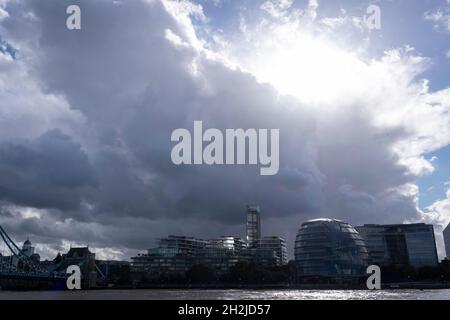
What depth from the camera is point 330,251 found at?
158500 mm

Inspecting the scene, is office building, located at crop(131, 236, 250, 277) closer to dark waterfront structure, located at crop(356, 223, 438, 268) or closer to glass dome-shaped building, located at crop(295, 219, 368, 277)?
glass dome-shaped building, located at crop(295, 219, 368, 277)

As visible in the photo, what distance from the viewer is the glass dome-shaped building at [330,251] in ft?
516

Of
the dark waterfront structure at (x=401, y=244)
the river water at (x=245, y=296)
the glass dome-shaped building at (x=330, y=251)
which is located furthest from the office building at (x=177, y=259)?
the river water at (x=245, y=296)

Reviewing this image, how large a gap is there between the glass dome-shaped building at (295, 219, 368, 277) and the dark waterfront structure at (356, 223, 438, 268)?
28.8m

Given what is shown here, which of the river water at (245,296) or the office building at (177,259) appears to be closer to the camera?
the river water at (245,296)

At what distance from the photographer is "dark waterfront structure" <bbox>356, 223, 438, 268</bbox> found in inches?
7382

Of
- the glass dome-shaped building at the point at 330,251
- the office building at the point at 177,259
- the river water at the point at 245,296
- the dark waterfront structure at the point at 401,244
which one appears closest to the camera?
the river water at the point at 245,296

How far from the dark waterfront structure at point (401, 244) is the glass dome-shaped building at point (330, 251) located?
28.8 m

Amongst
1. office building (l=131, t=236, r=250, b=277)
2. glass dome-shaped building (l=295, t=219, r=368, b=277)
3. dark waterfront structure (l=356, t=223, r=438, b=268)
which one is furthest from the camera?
office building (l=131, t=236, r=250, b=277)

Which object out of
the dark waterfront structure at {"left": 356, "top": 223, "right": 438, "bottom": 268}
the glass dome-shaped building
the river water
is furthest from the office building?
the river water

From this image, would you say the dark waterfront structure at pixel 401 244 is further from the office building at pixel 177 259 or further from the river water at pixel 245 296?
the river water at pixel 245 296

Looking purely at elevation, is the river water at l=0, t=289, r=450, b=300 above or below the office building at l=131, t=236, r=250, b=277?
below
